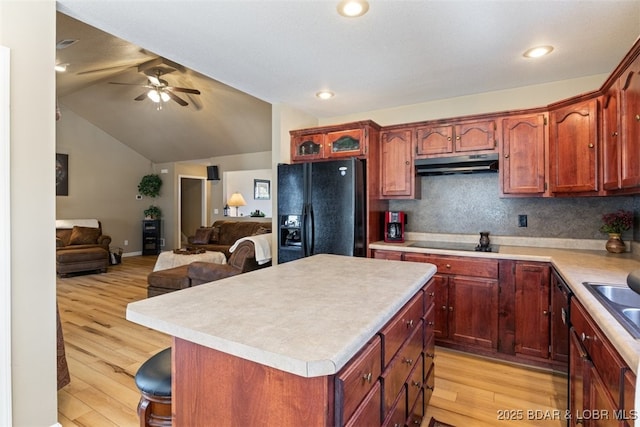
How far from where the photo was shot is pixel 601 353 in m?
1.23

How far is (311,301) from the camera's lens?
4.27 ft

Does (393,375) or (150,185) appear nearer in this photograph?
(393,375)

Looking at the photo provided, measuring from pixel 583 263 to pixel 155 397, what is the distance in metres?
2.70

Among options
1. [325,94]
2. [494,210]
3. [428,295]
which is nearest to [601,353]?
[428,295]

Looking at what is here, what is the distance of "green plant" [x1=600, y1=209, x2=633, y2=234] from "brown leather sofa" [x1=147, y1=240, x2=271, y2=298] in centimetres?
347

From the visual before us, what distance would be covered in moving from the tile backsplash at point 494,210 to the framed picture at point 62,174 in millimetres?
7154

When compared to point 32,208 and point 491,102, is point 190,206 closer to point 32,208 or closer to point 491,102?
point 32,208

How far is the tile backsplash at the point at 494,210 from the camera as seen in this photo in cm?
297

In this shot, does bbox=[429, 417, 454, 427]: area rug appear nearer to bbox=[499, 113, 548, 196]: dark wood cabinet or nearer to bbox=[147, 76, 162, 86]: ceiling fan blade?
bbox=[499, 113, 548, 196]: dark wood cabinet

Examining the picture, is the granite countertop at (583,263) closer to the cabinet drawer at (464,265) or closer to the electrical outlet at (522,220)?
the cabinet drawer at (464,265)

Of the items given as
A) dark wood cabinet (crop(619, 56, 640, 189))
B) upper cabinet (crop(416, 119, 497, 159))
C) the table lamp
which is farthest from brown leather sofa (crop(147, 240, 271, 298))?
the table lamp

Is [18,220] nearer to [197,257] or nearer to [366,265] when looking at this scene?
[366,265]

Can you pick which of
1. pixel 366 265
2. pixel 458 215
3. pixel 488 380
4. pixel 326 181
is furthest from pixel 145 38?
pixel 488 380
